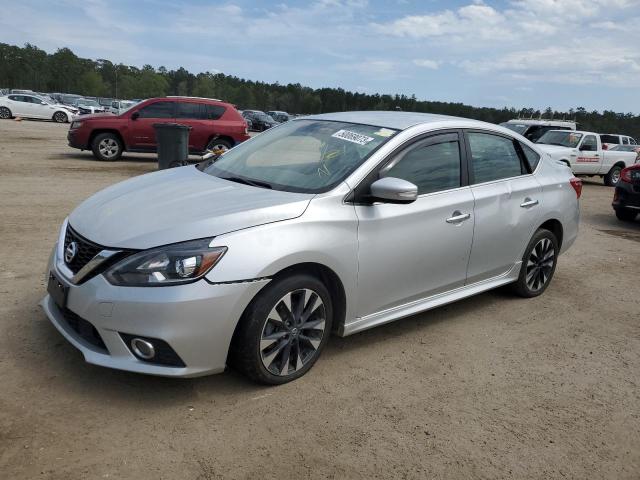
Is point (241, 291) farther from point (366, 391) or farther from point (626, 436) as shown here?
point (626, 436)

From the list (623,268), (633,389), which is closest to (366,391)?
(633,389)

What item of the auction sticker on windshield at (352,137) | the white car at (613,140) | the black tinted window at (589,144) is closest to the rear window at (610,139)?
the white car at (613,140)

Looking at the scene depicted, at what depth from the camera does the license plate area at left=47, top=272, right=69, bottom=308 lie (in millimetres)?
3104

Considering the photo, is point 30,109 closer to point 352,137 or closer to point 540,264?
point 352,137

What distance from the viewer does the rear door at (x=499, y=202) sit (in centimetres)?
439

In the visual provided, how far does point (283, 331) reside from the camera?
3.25 metres

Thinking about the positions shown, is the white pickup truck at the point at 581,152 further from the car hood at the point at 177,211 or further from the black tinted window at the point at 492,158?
the car hood at the point at 177,211

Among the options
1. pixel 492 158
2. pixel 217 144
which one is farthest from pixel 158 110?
pixel 492 158

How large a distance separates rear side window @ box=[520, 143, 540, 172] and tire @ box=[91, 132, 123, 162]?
1150 centimetres

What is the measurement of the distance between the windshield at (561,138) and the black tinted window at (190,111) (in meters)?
10.00

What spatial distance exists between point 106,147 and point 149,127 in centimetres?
125

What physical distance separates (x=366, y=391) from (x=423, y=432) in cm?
48

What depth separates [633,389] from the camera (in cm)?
371

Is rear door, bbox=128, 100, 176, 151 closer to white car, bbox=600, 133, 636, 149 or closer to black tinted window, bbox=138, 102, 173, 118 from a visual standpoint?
black tinted window, bbox=138, 102, 173, 118
